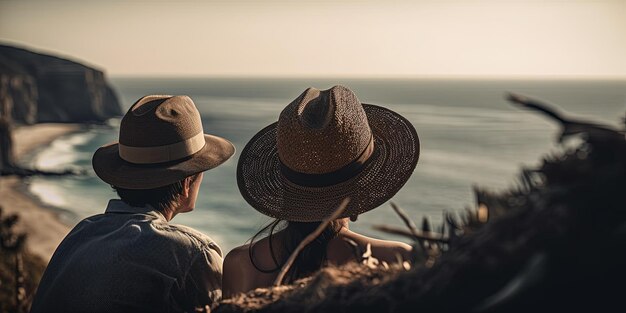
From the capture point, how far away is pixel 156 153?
303 centimetres

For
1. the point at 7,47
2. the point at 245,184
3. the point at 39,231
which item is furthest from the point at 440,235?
the point at 7,47

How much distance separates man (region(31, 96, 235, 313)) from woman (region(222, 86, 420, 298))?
0.61 ft

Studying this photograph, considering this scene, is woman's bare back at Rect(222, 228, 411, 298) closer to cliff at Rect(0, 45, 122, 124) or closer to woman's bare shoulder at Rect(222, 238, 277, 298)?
woman's bare shoulder at Rect(222, 238, 277, 298)

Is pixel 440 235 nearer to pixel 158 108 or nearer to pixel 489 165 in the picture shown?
pixel 158 108

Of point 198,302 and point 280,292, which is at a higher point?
point 280,292

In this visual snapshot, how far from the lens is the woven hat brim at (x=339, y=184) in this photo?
2.44 m

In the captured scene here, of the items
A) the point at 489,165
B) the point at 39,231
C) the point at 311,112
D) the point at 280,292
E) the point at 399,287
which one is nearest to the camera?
the point at 399,287

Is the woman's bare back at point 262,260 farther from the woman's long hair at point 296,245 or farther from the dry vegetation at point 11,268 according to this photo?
the dry vegetation at point 11,268

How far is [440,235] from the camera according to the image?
127 centimetres

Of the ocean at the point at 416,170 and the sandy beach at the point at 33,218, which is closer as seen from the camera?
the sandy beach at the point at 33,218

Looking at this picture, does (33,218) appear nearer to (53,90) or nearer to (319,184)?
(319,184)

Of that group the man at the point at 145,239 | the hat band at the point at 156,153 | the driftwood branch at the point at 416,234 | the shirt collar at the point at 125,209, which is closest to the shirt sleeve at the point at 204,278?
the man at the point at 145,239

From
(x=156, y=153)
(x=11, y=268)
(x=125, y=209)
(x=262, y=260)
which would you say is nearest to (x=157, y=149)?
(x=156, y=153)

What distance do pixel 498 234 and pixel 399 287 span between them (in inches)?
9.4
